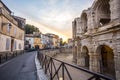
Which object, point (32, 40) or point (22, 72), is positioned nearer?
point (22, 72)

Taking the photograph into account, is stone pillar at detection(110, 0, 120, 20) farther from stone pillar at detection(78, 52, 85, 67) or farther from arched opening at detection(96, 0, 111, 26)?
stone pillar at detection(78, 52, 85, 67)

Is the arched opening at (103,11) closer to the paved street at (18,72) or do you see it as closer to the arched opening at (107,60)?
the arched opening at (107,60)

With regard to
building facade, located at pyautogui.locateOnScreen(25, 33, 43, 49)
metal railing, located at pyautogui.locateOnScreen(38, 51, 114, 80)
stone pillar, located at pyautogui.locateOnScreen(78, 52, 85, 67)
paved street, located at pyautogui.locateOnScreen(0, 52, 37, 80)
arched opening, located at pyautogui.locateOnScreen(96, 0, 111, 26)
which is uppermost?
arched opening, located at pyautogui.locateOnScreen(96, 0, 111, 26)

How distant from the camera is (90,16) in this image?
12867 mm

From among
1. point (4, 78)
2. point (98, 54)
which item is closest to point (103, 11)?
point (98, 54)

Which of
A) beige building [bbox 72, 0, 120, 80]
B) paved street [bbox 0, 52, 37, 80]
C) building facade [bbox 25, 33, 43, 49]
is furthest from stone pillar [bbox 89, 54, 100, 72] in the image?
building facade [bbox 25, 33, 43, 49]

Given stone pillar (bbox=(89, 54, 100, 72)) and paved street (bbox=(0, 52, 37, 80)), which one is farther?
stone pillar (bbox=(89, 54, 100, 72))

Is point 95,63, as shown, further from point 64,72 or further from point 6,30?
point 6,30

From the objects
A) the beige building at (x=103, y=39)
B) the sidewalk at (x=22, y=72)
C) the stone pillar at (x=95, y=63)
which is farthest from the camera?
the stone pillar at (x=95, y=63)

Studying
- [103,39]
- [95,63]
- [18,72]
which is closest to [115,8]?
[103,39]

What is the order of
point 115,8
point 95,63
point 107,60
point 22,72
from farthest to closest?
point 107,60 → point 95,63 → point 115,8 → point 22,72

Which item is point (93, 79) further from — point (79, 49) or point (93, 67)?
point (79, 49)

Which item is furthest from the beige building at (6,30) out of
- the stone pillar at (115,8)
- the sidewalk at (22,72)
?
the stone pillar at (115,8)

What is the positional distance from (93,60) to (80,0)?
8.57 metres
